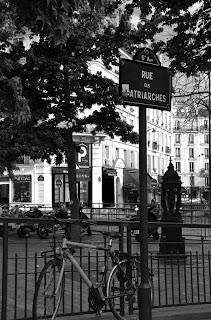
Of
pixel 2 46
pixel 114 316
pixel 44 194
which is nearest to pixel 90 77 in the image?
pixel 2 46

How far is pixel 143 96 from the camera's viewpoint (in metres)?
4.65

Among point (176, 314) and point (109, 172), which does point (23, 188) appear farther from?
point (176, 314)

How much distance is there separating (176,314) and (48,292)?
1800 mm

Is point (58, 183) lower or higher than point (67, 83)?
lower

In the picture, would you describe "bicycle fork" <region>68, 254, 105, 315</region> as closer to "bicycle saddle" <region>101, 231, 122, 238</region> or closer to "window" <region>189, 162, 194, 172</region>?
"bicycle saddle" <region>101, 231, 122, 238</region>

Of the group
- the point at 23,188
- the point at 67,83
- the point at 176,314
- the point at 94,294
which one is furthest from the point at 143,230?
the point at 23,188

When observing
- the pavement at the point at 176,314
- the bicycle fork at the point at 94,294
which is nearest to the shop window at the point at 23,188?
the pavement at the point at 176,314

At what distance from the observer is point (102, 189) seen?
39000 mm

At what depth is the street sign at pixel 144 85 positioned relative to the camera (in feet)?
14.9

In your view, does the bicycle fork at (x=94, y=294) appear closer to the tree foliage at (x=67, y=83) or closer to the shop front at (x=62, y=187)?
the tree foliage at (x=67, y=83)

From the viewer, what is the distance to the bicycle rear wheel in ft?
17.0

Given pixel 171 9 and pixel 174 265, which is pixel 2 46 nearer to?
pixel 171 9

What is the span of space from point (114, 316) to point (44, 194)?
31008 mm

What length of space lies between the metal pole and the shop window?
3244 cm
